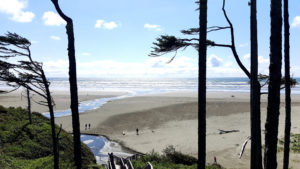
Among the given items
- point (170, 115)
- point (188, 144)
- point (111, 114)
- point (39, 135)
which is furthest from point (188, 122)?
point (39, 135)

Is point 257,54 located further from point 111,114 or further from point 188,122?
point 111,114

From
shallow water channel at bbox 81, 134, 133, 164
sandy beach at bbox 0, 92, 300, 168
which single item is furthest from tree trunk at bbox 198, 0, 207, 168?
shallow water channel at bbox 81, 134, 133, 164

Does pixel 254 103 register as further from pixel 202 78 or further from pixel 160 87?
pixel 160 87

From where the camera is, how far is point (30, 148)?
14.7 metres

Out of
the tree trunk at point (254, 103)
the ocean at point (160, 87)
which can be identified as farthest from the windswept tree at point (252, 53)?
the ocean at point (160, 87)

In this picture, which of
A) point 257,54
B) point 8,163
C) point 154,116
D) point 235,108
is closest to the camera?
point 257,54

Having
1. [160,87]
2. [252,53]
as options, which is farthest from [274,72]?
[160,87]

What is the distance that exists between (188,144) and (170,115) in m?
13.8

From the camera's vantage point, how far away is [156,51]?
23.3 feet

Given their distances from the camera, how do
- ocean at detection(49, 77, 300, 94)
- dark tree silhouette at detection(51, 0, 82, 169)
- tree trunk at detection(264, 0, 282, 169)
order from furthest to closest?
ocean at detection(49, 77, 300, 94)
dark tree silhouette at detection(51, 0, 82, 169)
tree trunk at detection(264, 0, 282, 169)

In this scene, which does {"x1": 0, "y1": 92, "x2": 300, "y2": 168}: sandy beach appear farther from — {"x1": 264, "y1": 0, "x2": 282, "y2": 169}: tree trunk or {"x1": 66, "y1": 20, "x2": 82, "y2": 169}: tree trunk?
{"x1": 66, "y1": 20, "x2": 82, "y2": 169}: tree trunk

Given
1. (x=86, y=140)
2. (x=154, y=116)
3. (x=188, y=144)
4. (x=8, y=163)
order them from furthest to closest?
(x=154, y=116) < (x=86, y=140) < (x=188, y=144) < (x=8, y=163)

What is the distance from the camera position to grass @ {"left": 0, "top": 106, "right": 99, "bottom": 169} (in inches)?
468

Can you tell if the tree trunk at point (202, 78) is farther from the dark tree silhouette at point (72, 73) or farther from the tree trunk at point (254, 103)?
the dark tree silhouette at point (72, 73)
